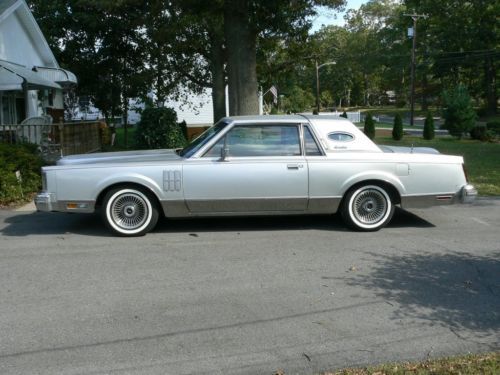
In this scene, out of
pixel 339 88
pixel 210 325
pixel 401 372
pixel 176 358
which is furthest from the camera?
Result: pixel 339 88

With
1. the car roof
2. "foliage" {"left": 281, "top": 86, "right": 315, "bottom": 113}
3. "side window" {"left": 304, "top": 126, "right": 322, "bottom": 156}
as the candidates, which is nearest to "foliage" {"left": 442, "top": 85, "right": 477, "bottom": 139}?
the car roof

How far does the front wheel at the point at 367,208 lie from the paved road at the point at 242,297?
183 mm

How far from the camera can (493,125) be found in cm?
2936

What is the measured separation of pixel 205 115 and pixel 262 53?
2276 centimetres

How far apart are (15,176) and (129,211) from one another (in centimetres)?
395

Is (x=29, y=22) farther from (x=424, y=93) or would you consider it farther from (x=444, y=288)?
(x=424, y=93)

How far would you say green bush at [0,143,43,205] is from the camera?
10094mm

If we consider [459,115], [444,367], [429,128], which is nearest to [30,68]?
[429,128]

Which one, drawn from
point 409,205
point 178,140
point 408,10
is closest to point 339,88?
point 408,10

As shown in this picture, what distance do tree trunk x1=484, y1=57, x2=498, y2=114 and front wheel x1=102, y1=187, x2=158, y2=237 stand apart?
57.2 meters

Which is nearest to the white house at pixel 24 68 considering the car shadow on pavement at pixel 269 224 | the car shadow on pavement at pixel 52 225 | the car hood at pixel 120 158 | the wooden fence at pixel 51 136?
the wooden fence at pixel 51 136

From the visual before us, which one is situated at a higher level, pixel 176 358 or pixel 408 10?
pixel 408 10

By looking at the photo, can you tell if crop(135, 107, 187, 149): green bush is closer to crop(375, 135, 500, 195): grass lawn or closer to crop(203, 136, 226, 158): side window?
crop(375, 135, 500, 195): grass lawn

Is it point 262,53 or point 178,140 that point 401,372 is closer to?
point 178,140
